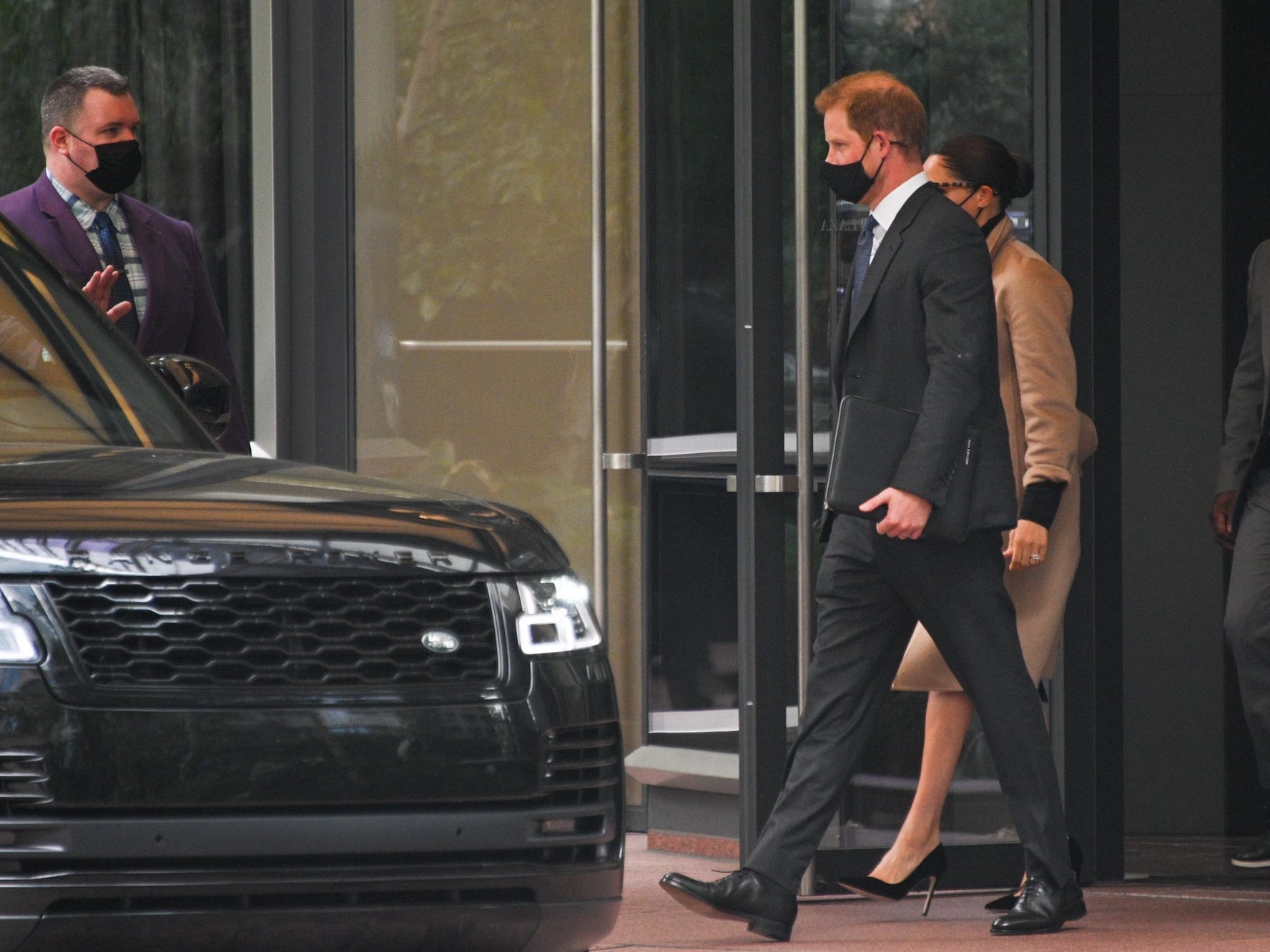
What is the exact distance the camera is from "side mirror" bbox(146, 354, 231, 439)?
15.9ft

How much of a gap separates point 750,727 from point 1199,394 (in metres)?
2.76

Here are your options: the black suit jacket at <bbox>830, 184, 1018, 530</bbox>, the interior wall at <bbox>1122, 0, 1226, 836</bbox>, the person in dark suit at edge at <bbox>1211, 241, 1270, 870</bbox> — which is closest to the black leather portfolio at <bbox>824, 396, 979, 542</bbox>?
the black suit jacket at <bbox>830, 184, 1018, 530</bbox>

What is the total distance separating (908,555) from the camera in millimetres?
5277

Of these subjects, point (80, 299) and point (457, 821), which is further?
point (80, 299)

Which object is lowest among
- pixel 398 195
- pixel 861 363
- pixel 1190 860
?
pixel 1190 860

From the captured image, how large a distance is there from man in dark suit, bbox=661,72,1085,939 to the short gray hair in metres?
2.09

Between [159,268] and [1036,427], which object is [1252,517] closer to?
[1036,427]

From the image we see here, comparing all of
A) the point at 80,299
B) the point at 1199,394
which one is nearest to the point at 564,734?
the point at 80,299

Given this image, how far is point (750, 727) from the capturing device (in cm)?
595

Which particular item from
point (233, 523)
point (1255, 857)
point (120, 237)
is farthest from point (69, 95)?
point (1255, 857)

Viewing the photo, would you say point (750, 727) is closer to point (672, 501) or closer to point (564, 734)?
point (672, 501)

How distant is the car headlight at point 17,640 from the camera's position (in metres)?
3.21

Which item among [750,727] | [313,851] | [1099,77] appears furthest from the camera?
[1099,77]

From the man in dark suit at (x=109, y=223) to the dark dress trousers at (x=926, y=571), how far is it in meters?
1.75
